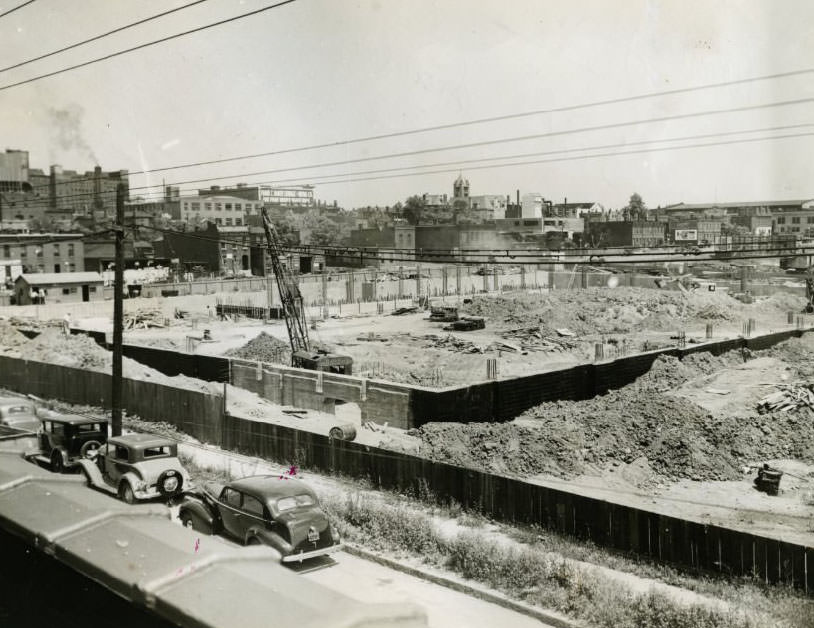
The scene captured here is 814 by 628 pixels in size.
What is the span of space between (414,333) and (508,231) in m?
51.2

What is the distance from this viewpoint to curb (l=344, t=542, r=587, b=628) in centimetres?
961

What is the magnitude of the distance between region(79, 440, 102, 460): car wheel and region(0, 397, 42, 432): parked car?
328 centimetres

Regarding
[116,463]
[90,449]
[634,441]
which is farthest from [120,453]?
[634,441]

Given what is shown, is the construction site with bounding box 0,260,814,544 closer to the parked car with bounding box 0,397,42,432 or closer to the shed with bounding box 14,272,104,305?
the shed with bounding box 14,272,104,305

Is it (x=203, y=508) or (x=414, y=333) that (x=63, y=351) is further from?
(x=203, y=508)

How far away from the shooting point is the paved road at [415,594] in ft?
31.9

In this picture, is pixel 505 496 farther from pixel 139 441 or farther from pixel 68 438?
pixel 68 438

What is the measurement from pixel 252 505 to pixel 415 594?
300 centimetres

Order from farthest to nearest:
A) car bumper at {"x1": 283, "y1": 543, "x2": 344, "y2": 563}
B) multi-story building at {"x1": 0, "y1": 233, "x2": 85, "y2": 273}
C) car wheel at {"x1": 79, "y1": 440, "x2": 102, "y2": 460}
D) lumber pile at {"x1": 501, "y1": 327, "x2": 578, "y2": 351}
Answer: multi-story building at {"x1": 0, "y1": 233, "x2": 85, "y2": 273} < lumber pile at {"x1": 501, "y1": 327, "x2": 578, "y2": 351} < car wheel at {"x1": 79, "y1": 440, "x2": 102, "y2": 460} < car bumper at {"x1": 283, "y1": 543, "x2": 344, "y2": 563}

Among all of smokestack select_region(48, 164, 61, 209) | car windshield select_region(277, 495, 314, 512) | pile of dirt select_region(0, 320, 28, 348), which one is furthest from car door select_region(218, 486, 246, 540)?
smokestack select_region(48, 164, 61, 209)

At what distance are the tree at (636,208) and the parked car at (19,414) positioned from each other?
87.1 metres

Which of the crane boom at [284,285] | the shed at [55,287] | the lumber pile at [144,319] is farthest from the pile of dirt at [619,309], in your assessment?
the shed at [55,287]

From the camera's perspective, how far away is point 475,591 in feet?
34.7

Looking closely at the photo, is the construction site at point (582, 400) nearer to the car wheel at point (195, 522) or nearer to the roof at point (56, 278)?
the roof at point (56, 278)
